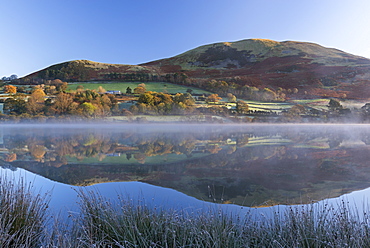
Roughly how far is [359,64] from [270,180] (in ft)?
128

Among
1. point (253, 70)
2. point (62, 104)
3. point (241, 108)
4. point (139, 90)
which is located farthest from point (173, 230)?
point (253, 70)

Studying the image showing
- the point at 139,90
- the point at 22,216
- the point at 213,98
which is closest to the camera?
the point at 22,216

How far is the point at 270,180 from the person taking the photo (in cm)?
430

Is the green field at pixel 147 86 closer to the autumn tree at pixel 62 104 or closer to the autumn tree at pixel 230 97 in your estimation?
the autumn tree at pixel 230 97

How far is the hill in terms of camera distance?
106 ft

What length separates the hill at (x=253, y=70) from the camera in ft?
106

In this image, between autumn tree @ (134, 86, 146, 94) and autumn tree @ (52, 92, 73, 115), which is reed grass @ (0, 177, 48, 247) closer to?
autumn tree @ (52, 92, 73, 115)

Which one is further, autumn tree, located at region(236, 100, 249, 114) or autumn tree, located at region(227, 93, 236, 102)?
autumn tree, located at region(227, 93, 236, 102)

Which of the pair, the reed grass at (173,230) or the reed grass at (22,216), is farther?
the reed grass at (22,216)

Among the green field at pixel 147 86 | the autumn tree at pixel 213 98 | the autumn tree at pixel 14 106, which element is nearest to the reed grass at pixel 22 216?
the autumn tree at pixel 213 98

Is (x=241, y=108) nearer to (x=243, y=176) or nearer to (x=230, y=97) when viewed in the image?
(x=230, y=97)

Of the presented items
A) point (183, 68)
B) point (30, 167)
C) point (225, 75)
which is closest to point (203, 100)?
point (225, 75)

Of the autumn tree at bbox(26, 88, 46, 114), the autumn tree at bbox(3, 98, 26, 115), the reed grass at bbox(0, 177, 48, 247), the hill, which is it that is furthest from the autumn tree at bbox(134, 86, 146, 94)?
the reed grass at bbox(0, 177, 48, 247)

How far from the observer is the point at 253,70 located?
38094 mm
